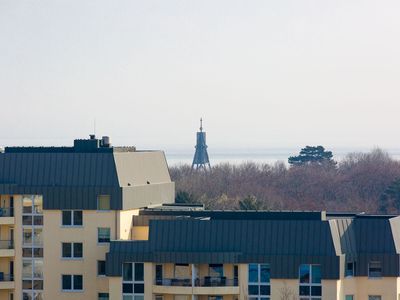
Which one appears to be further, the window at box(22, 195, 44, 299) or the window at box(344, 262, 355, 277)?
the window at box(22, 195, 44, 299)

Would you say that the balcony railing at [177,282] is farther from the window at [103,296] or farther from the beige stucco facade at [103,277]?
the window at [103,296]

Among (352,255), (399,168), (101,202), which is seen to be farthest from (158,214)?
(399,168)

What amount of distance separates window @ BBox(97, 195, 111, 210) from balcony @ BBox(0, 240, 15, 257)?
4.50 metres

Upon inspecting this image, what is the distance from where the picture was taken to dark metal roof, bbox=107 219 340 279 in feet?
227

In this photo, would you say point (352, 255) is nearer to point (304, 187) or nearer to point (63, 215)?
point (63, 215)

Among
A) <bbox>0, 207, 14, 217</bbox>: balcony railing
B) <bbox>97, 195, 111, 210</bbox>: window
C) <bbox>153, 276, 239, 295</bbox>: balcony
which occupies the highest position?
<bbox>97, 195, 111, 210</bbox>: window

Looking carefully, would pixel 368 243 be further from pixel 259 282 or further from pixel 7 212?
pixel 7 212

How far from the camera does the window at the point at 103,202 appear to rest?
72438 mm

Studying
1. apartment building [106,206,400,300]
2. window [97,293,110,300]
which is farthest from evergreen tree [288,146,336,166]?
apartment building [106,206,400,300]

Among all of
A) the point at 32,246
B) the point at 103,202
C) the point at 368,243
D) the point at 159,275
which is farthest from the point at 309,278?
the point at 32,246

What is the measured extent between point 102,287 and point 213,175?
7884 cm

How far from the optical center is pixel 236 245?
69688 mm

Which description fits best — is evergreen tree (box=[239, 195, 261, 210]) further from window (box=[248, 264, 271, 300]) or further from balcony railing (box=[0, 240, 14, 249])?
window (box=[248, 264, 271, 300])

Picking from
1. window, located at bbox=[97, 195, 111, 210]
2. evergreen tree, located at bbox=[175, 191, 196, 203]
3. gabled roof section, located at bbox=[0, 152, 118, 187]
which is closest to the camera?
window, located at bbox=[97, 195, 111, 210]
